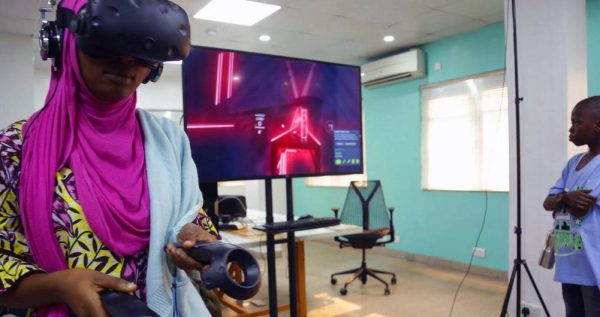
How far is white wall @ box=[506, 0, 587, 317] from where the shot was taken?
107 inches

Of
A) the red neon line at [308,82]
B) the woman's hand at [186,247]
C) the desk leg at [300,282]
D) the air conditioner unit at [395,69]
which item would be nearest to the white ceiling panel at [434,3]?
the air conditioner unit at [395,69]

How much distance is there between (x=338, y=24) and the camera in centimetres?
440

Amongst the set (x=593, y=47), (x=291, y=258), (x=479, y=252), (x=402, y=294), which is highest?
(x=593, y=47)

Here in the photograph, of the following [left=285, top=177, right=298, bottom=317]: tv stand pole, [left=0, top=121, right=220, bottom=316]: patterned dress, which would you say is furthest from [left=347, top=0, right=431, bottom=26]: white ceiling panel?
[left=0, top=121, right=220, bottom=316]: patterned dress

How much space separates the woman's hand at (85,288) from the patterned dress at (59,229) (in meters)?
0.07

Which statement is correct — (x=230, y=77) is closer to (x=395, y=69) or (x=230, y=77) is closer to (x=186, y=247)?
(x=186, y=247)

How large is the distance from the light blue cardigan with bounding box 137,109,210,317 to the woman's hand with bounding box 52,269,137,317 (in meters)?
0.12

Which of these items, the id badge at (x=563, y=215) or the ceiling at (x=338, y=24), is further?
the ceiling at (x=338, y=24)

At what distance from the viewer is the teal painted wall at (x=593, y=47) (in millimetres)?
3574

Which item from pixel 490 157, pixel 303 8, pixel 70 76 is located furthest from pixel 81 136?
pixel 490 157

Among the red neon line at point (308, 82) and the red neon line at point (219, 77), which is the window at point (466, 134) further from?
the red neon line at point (219, 77)

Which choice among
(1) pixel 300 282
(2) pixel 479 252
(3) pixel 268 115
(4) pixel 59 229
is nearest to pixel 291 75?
(3) pixel 268 115

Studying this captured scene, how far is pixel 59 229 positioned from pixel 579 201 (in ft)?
7.35

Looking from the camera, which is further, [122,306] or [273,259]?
[273,259]
